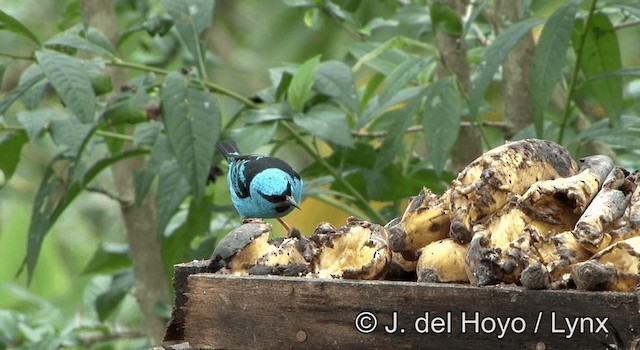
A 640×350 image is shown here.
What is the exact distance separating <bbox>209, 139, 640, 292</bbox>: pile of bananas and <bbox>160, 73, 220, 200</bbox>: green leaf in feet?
2.63

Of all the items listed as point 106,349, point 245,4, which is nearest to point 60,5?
point 245,4

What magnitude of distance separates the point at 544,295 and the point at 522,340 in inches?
2.5

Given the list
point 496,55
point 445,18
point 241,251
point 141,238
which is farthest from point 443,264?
point 141,238

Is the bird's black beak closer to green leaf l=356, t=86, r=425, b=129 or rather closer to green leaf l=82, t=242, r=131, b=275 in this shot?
green leaf l=356, t=86, r=425, b=129

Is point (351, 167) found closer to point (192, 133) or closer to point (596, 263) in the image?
point (192, 133)

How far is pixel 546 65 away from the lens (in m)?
2.51

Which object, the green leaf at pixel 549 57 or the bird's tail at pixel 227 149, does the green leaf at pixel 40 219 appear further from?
the green leaf at pixel 549 57

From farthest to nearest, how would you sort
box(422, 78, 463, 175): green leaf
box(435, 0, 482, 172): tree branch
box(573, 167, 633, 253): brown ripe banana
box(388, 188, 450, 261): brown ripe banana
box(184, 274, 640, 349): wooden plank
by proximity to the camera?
box(435, 0, 482, 172): tree branch → box(422, 78, 463, 175): green leaf → box(388, 188, 450, 261): brown ripe banana → box(573, 167, 633, 253): brown ripe banana → box(184, 274, 640, 349): wooden plank

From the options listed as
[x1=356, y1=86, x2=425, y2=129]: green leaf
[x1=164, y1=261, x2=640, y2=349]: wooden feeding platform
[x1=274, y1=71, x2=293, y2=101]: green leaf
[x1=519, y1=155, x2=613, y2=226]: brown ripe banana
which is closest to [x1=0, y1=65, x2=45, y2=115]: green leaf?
[x1=274, y1=71, x2=293, y2=101]: green leaf

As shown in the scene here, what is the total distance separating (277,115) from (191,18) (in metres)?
0.32

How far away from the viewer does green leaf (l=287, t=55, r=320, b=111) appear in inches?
105

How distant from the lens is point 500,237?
1.50 meters

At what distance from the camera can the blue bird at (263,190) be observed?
108 inches

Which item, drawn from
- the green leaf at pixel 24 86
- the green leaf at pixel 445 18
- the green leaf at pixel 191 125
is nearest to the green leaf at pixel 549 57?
the green leaf at pixel 445 18
